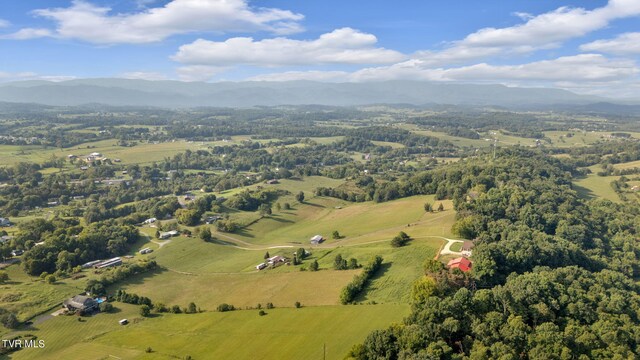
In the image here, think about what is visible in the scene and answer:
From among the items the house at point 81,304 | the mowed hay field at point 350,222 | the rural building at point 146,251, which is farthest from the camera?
the mowed hay field at point 350,222

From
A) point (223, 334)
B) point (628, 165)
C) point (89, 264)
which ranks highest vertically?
point (628, 165)

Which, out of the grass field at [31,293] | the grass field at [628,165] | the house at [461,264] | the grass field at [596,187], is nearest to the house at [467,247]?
the house at [461,264]

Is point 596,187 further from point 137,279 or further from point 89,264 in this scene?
point 89,264

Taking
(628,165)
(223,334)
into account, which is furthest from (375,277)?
(628,165)

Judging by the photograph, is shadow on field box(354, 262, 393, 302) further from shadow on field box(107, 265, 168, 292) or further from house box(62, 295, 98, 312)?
shadow on field box(107, 265, 168, 292)

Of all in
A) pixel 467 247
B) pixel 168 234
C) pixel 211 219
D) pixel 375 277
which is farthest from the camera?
pixel 211 219

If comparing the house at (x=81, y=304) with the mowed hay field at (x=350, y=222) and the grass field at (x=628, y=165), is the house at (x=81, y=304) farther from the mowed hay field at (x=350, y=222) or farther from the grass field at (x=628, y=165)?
the grass field at (x=628, y=165)
